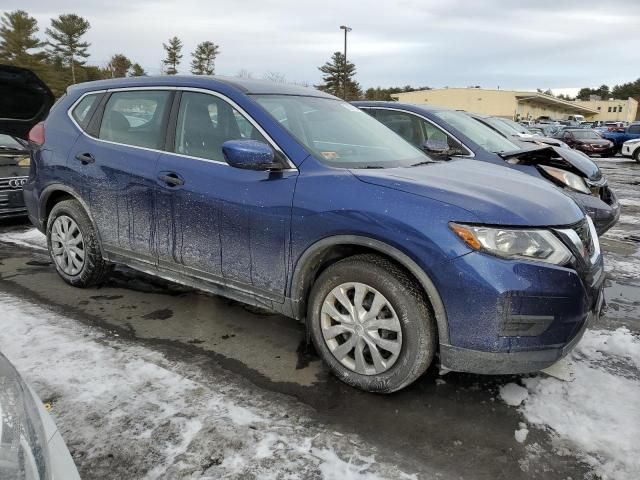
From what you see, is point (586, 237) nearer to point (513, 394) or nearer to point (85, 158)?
point (513, 394)

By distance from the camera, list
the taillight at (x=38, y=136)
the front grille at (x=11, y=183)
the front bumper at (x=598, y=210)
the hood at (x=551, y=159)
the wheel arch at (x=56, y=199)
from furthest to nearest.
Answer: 1. the front grille at (x=11, y=183)
2. the hood at (x=551, y=159)
3. the front bumper at (x=598, y=210)
4. the taillight at (x=38, y=136)
5. the wheel arch at (x=56, y=199)

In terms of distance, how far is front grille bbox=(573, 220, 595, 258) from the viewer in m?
2.78

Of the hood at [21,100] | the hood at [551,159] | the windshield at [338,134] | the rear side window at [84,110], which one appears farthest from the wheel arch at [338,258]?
the hood at [21,100]

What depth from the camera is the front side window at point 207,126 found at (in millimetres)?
3299

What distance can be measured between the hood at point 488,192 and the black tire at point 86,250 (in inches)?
95.1

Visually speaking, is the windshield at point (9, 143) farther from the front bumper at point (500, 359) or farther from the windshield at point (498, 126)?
the front bumper at point (500, 359)

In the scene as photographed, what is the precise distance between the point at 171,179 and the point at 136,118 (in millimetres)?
767

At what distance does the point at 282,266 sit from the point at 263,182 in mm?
511

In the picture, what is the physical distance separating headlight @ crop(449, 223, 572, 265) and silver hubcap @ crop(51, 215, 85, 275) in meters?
3.19

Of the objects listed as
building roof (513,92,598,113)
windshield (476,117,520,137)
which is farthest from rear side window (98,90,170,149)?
building roof (513,92,598,113)

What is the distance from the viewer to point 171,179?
3.44 meters

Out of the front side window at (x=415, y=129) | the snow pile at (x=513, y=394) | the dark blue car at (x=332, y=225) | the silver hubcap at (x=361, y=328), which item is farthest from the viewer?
the front side window at (x=415, y=129)

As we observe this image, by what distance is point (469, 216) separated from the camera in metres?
2.48

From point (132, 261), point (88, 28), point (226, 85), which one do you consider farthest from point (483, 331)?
point (88, 28)
